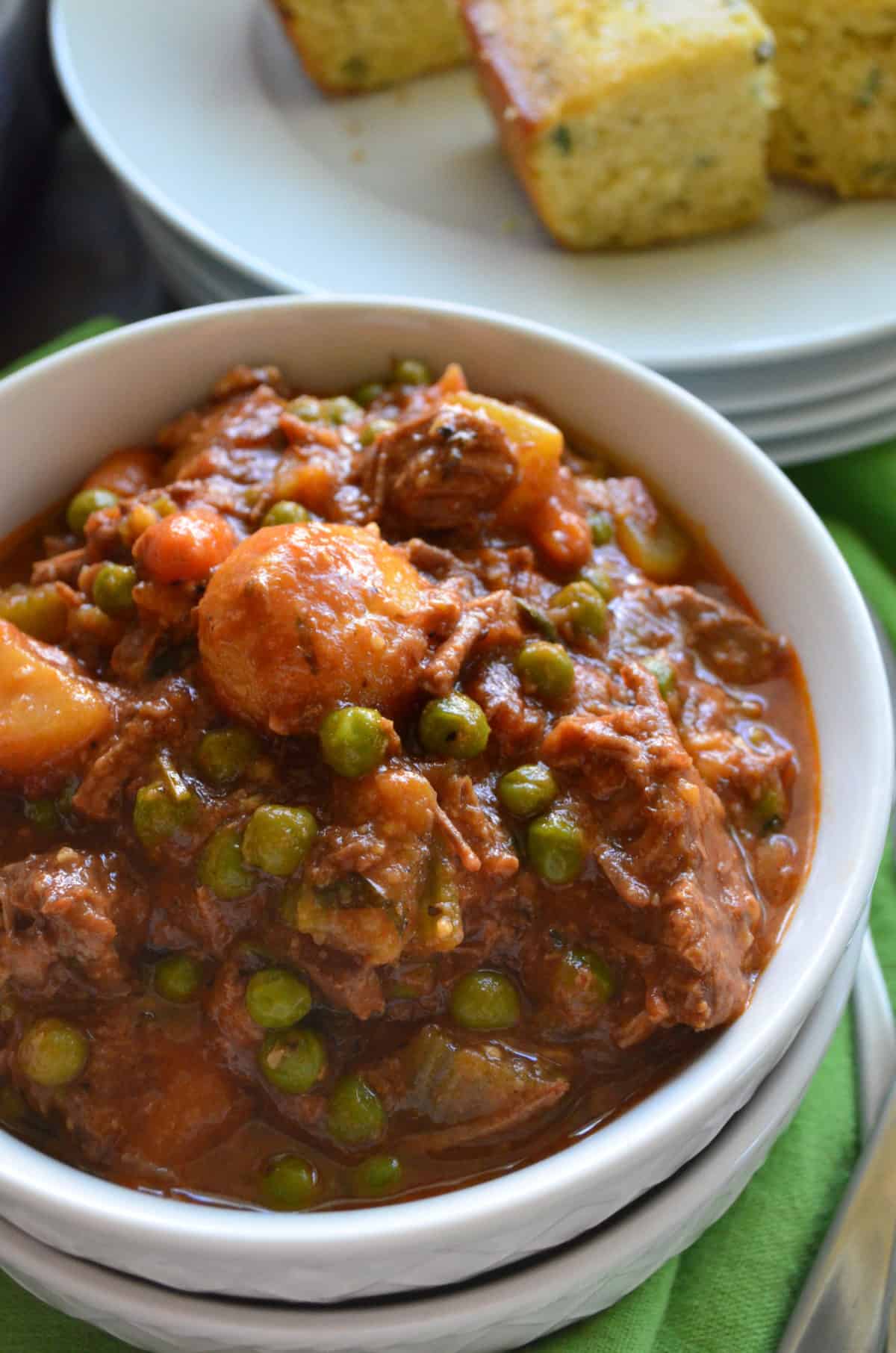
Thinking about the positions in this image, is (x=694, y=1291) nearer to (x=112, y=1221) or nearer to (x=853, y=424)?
(x=112, y=1221)

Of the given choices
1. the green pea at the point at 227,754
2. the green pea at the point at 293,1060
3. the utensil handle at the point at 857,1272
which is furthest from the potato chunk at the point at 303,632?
the utensil handle at the point at 857,1272

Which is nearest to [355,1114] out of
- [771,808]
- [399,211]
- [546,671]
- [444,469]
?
[546,671]

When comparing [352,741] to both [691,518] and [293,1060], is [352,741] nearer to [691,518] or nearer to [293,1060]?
[293,1060]

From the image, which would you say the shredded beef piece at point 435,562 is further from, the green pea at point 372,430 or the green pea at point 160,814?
the green pea at point 160,814

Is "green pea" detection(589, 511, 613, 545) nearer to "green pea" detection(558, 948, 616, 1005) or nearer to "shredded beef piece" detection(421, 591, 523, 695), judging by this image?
"shredded beef piece" detection(421, 591, 523, 695)

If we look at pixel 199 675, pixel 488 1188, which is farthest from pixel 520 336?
pixel 488 1188

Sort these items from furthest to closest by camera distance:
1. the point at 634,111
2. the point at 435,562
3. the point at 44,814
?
1. the point at 634,111
2. the point at 435,562
3. the point at 44,814
